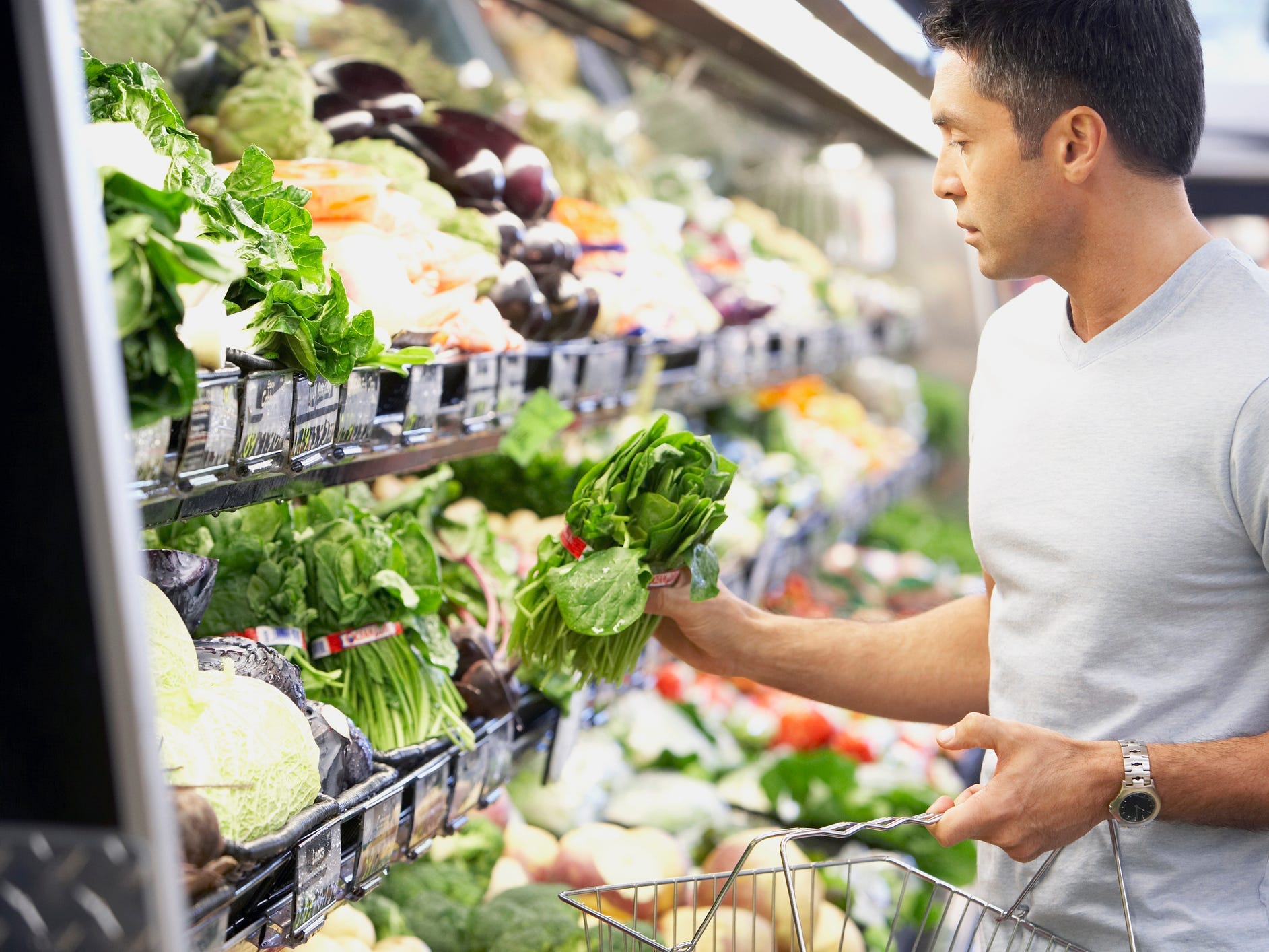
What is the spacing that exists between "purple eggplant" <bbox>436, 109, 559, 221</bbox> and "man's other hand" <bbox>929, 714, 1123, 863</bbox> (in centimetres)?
146

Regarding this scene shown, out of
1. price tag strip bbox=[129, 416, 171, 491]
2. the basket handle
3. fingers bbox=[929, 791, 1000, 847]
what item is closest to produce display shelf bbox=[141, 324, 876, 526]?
price tag strip bbox=[129, 416, 171, 491]

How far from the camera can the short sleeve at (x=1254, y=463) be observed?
A: 1.48 meters

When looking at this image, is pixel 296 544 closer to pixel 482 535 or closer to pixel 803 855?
pixel 482 535

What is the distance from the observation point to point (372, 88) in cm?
232

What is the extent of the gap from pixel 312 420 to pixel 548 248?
1082 millimetres

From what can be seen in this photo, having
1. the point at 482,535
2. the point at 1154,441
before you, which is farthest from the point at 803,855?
the point at 1154,441

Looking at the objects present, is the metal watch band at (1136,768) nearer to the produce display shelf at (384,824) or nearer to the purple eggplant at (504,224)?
the produce display shelf at (384,824)

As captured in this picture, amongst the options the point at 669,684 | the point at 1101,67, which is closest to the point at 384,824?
the point at 1101,67

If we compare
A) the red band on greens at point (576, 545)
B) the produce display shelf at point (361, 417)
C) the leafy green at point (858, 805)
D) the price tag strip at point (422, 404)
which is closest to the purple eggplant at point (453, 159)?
the produce display shelf at point (361, 417)

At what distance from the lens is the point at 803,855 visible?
106 inches

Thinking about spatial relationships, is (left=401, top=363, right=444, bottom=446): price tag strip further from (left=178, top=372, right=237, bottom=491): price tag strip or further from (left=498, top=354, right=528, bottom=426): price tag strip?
(left=178, top=372, right=237, bottom=491): price tag strip

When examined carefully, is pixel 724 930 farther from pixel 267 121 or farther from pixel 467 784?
pixel 267 121

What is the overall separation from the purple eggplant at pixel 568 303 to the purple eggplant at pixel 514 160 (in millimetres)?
204

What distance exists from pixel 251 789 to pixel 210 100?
Answer: 4.92ft
